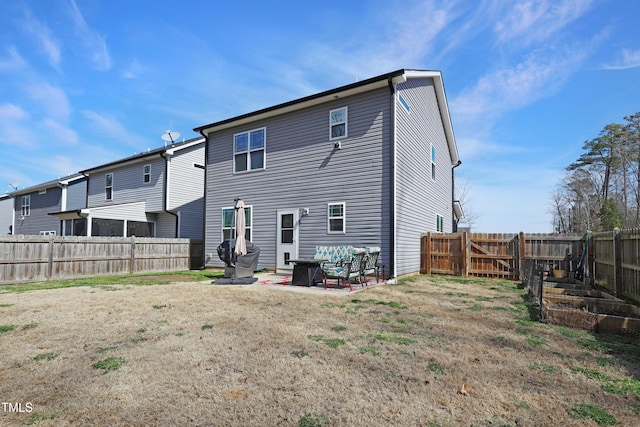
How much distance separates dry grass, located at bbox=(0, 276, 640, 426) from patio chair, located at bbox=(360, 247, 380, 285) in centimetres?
298

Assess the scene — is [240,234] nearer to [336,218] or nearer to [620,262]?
[336,218]

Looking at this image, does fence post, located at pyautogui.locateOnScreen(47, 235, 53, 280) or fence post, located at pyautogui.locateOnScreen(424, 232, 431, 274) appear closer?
fence post, located at pyautogui.locateOnScreen(47, 235, 53, 280)

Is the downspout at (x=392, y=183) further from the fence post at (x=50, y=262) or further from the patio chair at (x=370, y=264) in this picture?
the fence post at (x=50, y=262)

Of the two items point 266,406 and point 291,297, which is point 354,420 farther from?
point 291,297

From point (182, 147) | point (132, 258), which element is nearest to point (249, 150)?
point (132, 258)

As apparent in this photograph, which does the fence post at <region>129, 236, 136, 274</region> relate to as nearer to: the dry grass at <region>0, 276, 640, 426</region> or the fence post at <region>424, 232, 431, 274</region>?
the dry grass at <region>0, 276, 640, 426</region>

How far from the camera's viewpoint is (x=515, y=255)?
1195cm

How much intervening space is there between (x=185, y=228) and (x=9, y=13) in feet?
35.9

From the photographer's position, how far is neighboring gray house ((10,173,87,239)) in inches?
898

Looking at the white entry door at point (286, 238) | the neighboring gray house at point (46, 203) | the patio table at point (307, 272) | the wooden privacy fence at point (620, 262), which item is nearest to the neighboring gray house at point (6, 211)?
the neighboring gray house at point (46, 203)

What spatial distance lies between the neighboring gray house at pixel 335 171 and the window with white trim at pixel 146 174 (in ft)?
19.5

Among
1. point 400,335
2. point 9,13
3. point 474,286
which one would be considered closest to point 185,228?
point 9,13

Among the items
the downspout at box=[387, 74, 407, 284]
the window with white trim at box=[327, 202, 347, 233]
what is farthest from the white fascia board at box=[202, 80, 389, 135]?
the window with white trim at box=[327, 202, 347, 233]

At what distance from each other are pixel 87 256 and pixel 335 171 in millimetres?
9422
